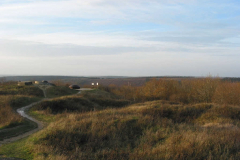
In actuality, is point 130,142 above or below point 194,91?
below

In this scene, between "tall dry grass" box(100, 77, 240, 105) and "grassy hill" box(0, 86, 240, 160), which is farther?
"tall dry grass" box(100, 77, 240, 105)

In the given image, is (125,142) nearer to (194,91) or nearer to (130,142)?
(130,142)

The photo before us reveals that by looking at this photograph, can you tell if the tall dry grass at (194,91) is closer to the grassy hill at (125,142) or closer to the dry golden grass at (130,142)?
the grassy hill at (125,142)

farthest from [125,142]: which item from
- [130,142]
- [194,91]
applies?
[194,91]

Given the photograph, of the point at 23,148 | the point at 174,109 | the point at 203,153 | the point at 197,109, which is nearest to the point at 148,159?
the point at 203,153

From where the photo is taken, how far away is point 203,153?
5797 mm

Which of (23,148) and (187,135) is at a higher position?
(187,135)

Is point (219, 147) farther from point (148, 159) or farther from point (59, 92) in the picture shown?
point (59, 92)

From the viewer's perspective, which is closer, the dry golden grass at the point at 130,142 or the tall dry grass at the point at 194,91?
the dry golden grass at the point at 130,142

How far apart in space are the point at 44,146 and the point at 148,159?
126 inches

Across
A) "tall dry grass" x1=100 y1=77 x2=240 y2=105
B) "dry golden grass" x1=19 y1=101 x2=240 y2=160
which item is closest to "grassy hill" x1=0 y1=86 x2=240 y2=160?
"dry golden grass" x1=19 y1=101 x2=240 y2=160

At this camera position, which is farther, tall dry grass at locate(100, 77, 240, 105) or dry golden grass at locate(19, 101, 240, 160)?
tall dry grass at locate(100, 77, 240, 105)

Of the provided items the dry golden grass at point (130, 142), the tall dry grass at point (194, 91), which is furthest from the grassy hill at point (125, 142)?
the tall dry grass at point (194, 91)

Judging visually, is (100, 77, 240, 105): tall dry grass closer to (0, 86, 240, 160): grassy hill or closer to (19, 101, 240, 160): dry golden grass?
(0, 86, 240, 160): grassy hill
